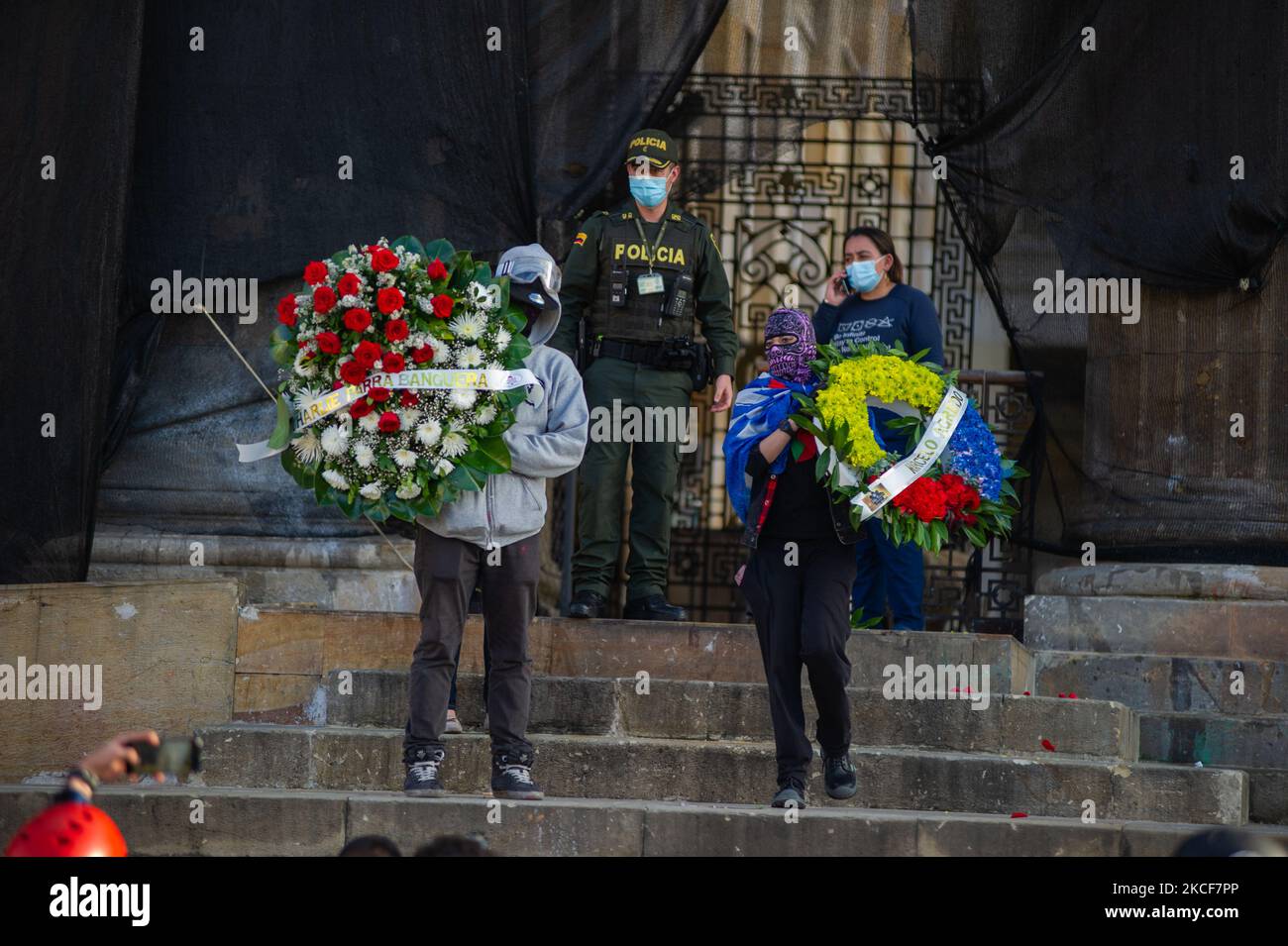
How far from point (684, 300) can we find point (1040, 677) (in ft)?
7.76

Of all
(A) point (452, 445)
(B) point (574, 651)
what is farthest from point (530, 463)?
(B) point (574, 651)

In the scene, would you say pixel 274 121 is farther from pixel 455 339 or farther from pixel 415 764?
pixel 415 764

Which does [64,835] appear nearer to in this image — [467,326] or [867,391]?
[467,326]

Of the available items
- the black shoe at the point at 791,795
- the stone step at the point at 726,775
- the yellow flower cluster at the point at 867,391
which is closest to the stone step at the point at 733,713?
the stone step at the point at 726,775

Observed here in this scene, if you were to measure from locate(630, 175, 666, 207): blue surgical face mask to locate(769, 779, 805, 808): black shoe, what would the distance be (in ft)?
9.99

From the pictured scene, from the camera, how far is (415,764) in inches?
268

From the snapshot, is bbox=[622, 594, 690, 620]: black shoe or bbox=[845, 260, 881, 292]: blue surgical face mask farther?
bbox=[845, 260, 881, 292]: blue surgical face mask

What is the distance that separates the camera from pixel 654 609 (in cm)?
883

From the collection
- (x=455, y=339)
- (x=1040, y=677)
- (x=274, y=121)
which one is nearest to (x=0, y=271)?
(x=274, y=121)

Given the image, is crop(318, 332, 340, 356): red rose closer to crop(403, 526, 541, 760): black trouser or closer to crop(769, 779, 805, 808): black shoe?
crop(403, 526, 541, 760): black trouser

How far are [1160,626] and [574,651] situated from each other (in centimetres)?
287

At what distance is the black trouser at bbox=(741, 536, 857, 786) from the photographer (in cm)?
691

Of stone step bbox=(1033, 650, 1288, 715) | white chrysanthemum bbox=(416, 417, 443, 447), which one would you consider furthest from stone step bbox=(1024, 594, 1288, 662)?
white chrysanthemum bbox=(416, 417, 443, 447)

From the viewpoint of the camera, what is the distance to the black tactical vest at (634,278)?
8.90 m
